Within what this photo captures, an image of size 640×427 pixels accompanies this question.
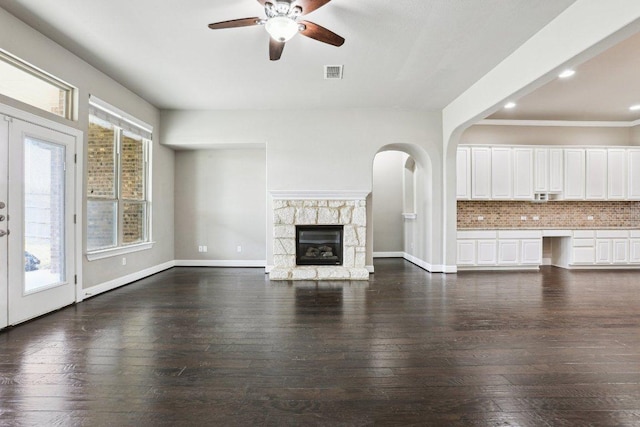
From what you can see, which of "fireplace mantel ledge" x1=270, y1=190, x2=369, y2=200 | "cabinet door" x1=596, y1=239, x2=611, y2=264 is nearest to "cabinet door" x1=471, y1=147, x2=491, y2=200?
"fireplace mantel ledge" x1=270, y1=190, x2=369, y2=200

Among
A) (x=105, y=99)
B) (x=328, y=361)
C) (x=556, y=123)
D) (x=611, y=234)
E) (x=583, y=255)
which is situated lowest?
(x=328, y=361)

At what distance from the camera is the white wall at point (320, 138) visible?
5.76m

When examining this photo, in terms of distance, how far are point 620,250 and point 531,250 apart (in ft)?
5.72

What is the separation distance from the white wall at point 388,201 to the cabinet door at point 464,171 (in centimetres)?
192

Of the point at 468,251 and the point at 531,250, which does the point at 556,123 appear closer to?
the point at 531,250

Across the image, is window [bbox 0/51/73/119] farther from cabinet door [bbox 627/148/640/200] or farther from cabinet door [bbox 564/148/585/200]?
cabinet door [bbox 627/148/640/200]

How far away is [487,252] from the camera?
6.11 m

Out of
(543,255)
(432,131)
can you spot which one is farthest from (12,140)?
(543,255)

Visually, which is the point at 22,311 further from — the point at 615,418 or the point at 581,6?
the point at 581,6

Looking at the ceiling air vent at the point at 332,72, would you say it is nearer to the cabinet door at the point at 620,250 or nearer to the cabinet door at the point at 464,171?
the cabinet door at the point at 464,171

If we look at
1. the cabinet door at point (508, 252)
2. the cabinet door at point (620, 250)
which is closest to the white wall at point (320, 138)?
the cabinet door at point (508, 252)

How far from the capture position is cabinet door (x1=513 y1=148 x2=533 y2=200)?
243 inches

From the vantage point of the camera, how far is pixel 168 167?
246 inches

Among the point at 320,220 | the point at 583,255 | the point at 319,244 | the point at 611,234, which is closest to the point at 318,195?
the point at 320,220
